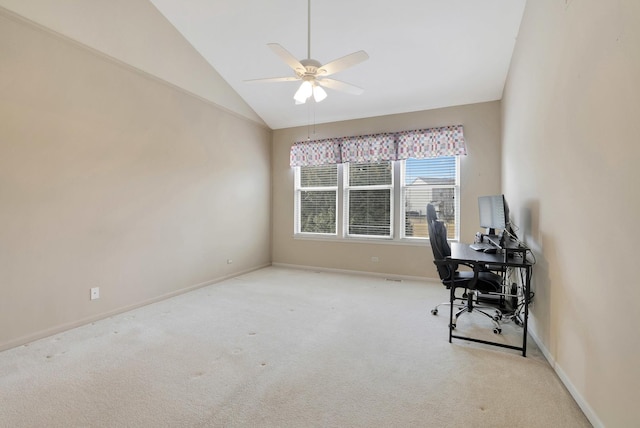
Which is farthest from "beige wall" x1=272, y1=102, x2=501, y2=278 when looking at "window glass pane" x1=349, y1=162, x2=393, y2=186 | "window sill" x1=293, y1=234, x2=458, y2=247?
"window glass pane" x1=349, y1=162, x2=393, y2=186

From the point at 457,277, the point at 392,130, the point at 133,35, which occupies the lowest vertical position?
the point at 457,277

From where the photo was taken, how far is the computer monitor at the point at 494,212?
9.84ft

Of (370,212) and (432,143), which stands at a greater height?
(432,143)

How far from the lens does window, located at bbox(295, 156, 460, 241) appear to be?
474cm

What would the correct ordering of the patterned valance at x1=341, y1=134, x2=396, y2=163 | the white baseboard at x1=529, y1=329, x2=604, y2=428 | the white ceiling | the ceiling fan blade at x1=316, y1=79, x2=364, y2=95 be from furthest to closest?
the patterned valance at x1=341, y1=134, x2=396, y2=163, the white ceiling, the ceiling fan blade at x1=316, y1=79, x2=364, y2=95, the white baseboard at x1=529, y1=329, x2=604, y2=428

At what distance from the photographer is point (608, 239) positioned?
1.50 m

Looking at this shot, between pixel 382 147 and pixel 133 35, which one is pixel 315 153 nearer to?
pixel 382 147

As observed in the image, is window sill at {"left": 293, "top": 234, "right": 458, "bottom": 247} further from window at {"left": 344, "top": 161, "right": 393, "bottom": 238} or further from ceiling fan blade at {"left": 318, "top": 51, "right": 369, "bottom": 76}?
ceiling fan blade at {"left": 318, "top": 51, "right": 369, "bottom": 76}

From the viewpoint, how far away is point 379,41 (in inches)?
143

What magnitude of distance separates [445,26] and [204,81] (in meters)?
3.25

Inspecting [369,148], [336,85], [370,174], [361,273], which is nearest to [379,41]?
[336,85]

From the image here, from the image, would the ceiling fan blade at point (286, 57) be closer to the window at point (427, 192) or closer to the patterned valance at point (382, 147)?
the patterned valance at point (382, 147)

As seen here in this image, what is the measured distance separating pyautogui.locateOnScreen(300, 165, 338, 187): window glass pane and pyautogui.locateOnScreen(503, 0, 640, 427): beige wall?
329 cm

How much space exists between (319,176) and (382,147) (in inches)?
52.7
